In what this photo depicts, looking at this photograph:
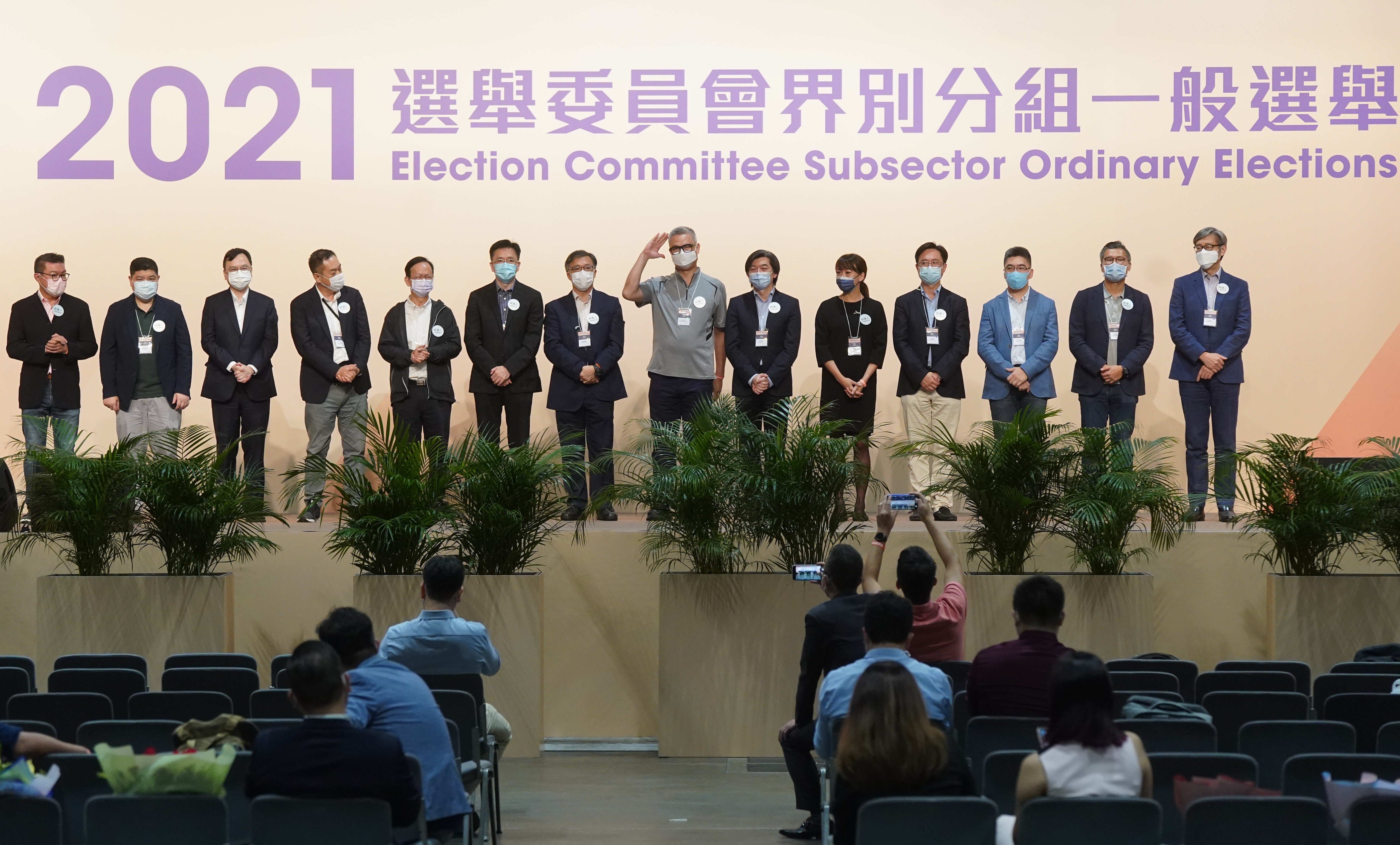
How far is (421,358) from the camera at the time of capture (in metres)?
9.02

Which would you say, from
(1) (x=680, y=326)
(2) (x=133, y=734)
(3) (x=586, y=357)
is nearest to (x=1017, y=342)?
(1) (x=680, y=326)

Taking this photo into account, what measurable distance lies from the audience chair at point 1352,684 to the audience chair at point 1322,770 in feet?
5.23

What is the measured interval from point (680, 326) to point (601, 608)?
204 centimetres

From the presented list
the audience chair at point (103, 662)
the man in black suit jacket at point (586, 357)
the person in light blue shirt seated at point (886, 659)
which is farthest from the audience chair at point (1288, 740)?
the man in black suit jacket at point (586, 357)

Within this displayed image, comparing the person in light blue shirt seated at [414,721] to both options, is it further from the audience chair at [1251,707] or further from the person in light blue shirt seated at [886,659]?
the audience chair at [1251,707]

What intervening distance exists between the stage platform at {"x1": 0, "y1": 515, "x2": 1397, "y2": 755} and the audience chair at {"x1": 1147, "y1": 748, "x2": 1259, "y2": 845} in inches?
154

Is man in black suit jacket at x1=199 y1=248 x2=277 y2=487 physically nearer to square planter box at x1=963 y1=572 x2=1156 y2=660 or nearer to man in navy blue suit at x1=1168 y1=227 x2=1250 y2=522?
square planter box at x1=963 y1=572 x2=1156 y2=660

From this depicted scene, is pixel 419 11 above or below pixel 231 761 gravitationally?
above

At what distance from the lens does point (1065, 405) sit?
10734mm

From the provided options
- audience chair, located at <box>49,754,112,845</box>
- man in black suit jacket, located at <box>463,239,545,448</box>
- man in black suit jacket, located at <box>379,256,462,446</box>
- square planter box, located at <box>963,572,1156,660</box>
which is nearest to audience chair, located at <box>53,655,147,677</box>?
audience chair, located at <box>49,754,112,845</box>

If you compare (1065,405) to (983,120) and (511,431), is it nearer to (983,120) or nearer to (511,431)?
(983,120)

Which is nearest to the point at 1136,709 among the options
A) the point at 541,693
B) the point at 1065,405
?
the point at 541,693

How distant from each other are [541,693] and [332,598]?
1446 millimetres

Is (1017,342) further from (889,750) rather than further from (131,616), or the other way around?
(889,750)
